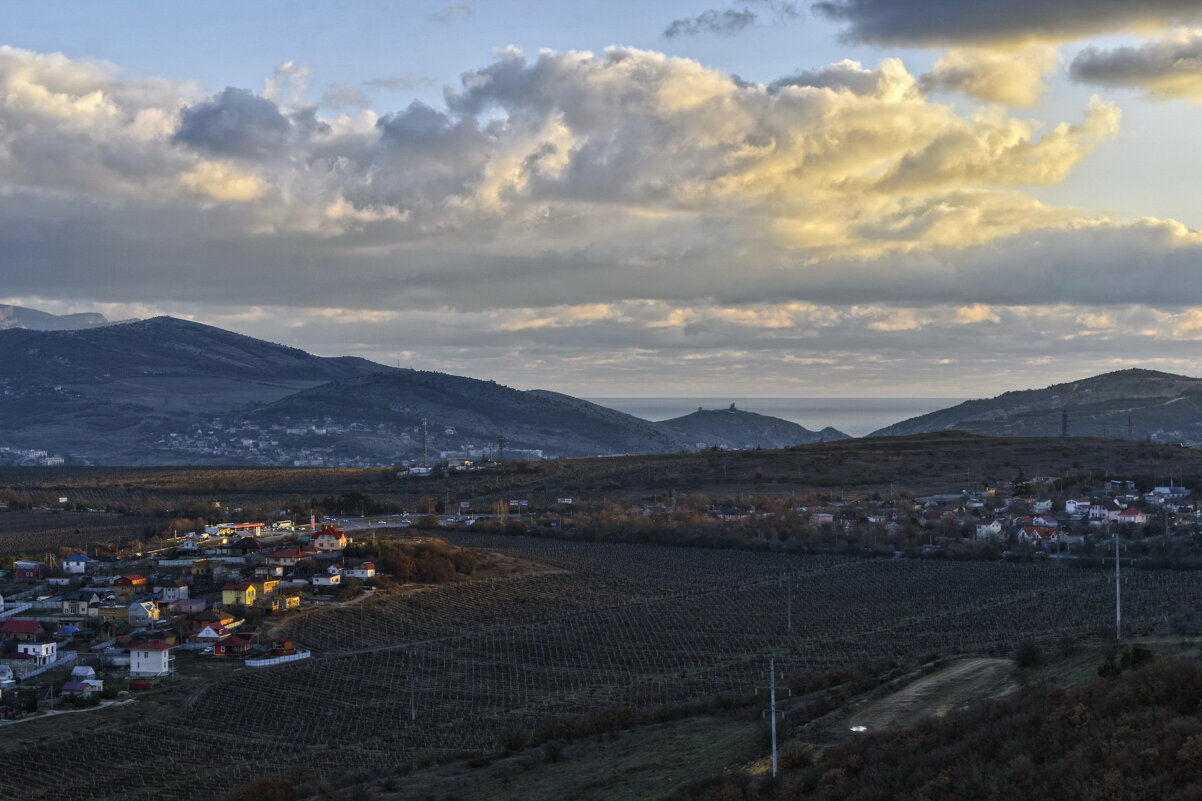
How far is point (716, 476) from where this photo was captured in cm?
12625

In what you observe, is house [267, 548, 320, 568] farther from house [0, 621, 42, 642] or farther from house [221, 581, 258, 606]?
house [0, 621, 42, 642]

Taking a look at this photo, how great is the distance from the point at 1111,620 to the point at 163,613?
39654 mm

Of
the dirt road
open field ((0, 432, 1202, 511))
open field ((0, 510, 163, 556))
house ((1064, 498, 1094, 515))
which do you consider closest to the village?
open field ((0, 510, 163, 556))

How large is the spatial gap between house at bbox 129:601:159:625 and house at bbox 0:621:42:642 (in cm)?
445

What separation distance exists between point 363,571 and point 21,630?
1834cm

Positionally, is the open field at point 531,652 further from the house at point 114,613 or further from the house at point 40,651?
the house at point 114,613

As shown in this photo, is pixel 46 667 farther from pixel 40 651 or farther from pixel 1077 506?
pixel 1077 506

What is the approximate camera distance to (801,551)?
8000cm

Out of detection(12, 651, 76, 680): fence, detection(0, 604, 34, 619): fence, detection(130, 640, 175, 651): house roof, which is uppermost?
detection(130, 640, 175, 651): house roof

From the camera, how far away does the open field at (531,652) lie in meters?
34.1

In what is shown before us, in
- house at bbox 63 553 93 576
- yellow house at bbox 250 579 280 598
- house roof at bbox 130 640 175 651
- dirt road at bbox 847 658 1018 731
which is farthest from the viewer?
house at bbox 63 553 93 576

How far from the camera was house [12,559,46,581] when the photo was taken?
224 feet

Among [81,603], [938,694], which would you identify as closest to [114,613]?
[81,603]

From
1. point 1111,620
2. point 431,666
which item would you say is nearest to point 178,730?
point 431,666
